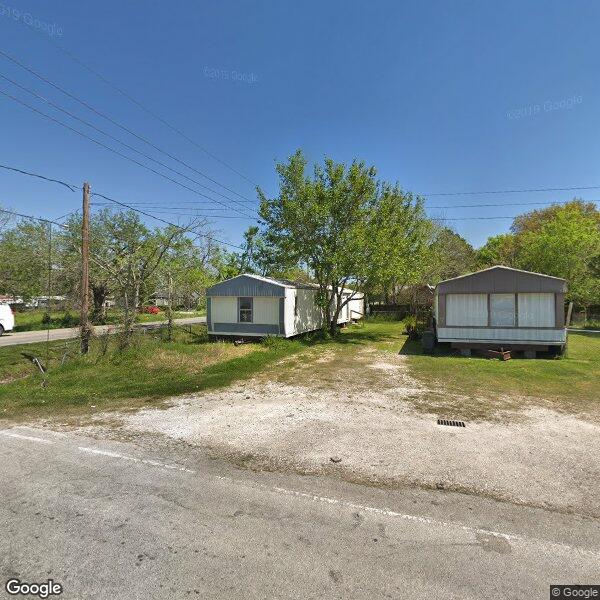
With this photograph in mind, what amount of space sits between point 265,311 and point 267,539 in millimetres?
13727

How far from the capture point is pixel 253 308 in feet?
55.2

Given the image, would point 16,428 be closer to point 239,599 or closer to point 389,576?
point 239,599

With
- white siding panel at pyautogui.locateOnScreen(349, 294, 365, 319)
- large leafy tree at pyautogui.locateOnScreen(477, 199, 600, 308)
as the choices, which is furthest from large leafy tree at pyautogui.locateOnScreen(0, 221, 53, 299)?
large leafy tree at pyautogui.locateOnScreen(477, 199, 600, 308)

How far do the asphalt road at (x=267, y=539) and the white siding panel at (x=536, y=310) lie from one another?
35.9ft

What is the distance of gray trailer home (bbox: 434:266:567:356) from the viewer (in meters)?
12.6

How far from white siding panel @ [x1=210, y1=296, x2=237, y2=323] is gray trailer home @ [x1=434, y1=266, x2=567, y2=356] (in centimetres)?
890

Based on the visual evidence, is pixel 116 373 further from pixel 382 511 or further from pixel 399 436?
pixel 382 511

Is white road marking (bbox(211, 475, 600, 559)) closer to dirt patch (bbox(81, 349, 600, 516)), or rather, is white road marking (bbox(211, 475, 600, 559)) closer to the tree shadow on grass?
dirt patch (bbox(81, 349, 600, 516))

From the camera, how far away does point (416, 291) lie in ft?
98.2

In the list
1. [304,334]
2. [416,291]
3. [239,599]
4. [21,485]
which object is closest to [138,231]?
[304,334]

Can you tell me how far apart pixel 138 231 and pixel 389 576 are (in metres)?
33.0

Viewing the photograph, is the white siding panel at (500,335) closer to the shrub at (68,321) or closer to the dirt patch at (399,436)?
the dirt patch at (399,436)

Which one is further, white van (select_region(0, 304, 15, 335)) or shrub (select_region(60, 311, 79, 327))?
shrub (select_region(60, 311, 79, 327))

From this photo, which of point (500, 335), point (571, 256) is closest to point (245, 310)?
point (500, 335)
